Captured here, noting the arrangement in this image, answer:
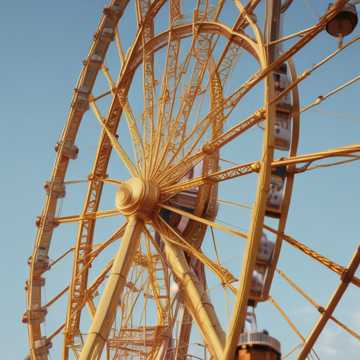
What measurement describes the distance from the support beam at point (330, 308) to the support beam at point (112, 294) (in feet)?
13.6

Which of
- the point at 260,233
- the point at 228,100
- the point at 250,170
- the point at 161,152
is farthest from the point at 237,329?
the point at 161,152

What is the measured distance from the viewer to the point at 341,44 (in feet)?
35.8

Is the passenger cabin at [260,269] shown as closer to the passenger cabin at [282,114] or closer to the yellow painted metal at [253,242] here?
the yellow painted metal at [253,242]

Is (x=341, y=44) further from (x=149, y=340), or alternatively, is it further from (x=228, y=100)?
(x=149, y=340)

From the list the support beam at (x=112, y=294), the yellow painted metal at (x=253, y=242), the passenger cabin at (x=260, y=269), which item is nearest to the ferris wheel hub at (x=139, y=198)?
the support beam at (x=112, y=294)

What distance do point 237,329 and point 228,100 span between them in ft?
15.1

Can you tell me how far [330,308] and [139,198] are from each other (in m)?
5.01

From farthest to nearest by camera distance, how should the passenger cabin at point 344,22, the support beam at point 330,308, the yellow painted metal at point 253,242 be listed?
1. the support beam at point 330,308
2. the yellow painted metal at point 253,242
3. the passenger cabin at point 344,22

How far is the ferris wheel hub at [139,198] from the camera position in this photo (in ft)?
50.1

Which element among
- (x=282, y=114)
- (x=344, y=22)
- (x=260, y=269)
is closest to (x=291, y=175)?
(x=282, y=114)

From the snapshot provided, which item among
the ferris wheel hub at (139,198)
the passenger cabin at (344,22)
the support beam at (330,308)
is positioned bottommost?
the support beam at (330,308)

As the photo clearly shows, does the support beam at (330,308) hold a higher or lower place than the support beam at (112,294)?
lower

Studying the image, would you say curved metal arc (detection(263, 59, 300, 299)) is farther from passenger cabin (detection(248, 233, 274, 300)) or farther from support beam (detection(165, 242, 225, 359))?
support beam (detection(165, 242, 225, 359))

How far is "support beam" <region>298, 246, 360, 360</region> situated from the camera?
11.8 meters
